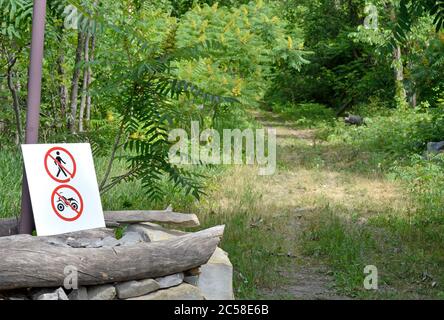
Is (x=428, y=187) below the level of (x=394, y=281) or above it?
above

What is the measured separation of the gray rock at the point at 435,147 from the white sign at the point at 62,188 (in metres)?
8.19

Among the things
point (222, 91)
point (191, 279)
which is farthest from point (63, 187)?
point (222, 91)

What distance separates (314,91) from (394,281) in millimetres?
18871

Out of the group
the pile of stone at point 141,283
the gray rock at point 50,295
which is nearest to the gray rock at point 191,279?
the pile of stone at point 141,283

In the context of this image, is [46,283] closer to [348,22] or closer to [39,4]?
[39,4]

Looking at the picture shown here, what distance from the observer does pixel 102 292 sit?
410 centimetres

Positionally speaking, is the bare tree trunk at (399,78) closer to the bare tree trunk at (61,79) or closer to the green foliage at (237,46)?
the green foliage at (237,46)

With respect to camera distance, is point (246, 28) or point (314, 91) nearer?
point (246, 28)

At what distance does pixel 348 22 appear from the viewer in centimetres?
2259

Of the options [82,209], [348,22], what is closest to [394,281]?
[82,209]

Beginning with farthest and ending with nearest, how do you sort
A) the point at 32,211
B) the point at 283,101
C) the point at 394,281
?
the point at 283,101 < the point at 394,281 < the point at 32,211

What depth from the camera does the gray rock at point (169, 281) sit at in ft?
14.3

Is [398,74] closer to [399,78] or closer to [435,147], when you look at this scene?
[399,78]

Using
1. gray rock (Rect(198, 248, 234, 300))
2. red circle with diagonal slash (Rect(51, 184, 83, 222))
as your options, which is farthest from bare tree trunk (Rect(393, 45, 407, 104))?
red circle with diagonal slash (Rect(51, 184, 83, 222))
